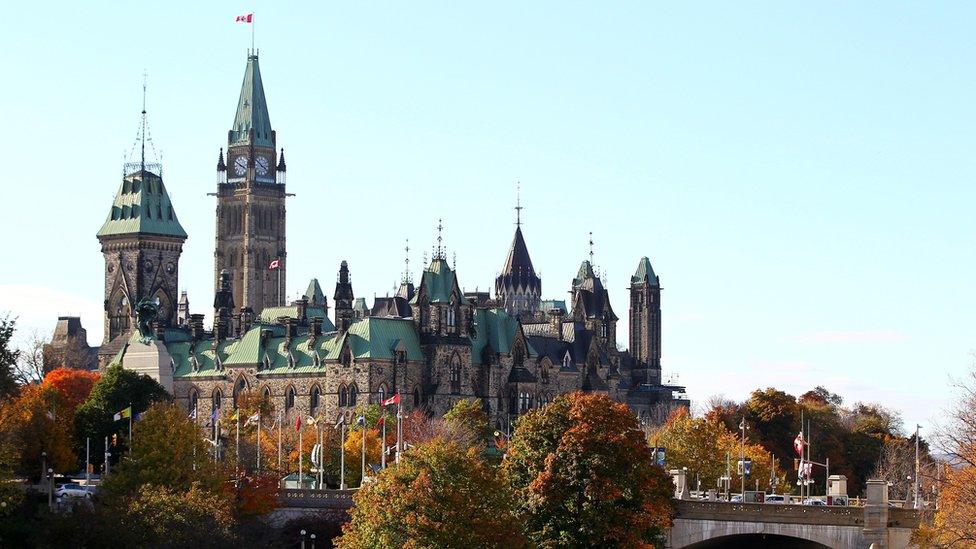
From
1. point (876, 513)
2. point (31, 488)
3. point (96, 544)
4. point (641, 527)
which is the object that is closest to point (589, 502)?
point (641, 527)

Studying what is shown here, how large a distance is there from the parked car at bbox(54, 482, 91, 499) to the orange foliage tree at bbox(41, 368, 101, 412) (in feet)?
157

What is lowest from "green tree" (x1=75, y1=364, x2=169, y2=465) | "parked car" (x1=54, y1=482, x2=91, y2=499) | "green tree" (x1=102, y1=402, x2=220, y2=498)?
"parked car" (x1=54, y1=482, x2=91, y2=499)

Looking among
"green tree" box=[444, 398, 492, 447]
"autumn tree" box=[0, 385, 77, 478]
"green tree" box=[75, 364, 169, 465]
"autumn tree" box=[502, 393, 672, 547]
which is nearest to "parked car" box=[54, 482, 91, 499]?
"autumn tree" box=[0, 385, 77, 478]

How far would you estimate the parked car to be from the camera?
11950 centimetres

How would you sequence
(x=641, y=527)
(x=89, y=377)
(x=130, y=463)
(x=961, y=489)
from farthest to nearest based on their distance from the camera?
(x=89, y=377) → (x=130, y=463) → (x=641, y=527) → (x=961, y=489)

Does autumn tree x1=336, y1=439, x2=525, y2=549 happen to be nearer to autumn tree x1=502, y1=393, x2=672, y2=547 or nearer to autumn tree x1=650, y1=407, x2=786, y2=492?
autumn tree x1=502, y1=393, x2=672, y2=547

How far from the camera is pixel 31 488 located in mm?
120688

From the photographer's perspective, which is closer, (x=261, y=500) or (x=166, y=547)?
(x=166, y=547)

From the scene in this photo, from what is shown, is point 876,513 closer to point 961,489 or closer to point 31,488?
point 961,489

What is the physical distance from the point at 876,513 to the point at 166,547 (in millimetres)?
34561

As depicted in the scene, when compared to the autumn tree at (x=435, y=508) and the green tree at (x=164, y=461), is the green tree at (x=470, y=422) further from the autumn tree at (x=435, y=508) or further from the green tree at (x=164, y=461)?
the autumn tree at (x=435, y=508)

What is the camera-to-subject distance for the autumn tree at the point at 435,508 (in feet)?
319

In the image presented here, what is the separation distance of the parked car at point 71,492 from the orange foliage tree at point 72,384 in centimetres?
4793

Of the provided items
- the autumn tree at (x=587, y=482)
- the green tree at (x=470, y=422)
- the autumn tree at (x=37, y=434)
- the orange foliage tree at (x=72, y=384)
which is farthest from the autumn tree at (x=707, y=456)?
the autumn tree at (x=587, y=482)
